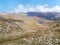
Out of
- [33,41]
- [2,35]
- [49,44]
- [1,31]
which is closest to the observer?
[49,44]

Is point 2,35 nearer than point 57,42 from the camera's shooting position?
No

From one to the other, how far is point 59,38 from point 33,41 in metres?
14.5

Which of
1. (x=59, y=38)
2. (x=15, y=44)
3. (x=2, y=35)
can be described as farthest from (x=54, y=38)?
(x=2, y=35)

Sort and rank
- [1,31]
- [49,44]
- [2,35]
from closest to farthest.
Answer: [49,44]
[2,35]
[1,31]

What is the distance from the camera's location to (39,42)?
9569 centimetres

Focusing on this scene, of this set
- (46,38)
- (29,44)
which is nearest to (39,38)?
(46,38)

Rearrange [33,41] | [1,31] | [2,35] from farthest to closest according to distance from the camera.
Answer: [1,31] → [2,35] → [33,41]

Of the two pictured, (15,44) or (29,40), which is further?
(29,40)

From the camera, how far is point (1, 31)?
5364 inches

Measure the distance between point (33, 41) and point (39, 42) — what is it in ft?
12.4

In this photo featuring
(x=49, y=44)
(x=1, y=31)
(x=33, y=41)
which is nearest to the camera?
(x=49, y=44)

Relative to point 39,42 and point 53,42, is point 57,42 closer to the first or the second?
point 53,42

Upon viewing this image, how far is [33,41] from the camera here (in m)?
97.7

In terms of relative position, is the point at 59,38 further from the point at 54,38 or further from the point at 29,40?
the point at 29,40
